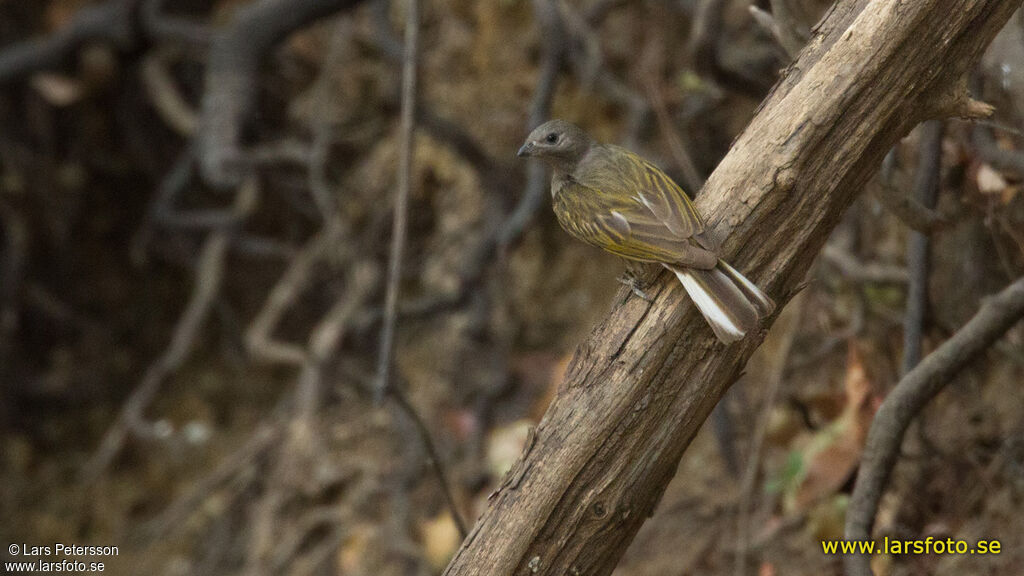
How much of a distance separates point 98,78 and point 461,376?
2534 mm

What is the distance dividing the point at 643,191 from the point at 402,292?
3.42 metres

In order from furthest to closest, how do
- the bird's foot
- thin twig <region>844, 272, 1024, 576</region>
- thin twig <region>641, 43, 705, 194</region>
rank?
thin twig <region>641, 43, 705, 194</region> < thin twig <region>844, 272, 1024, 576</region> < the bird's foot

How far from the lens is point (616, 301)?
78.9 inches

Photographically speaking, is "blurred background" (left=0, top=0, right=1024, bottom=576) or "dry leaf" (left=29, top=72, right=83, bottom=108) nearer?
"blurred background" (left=0, top=0, right=1024, bottom=576)

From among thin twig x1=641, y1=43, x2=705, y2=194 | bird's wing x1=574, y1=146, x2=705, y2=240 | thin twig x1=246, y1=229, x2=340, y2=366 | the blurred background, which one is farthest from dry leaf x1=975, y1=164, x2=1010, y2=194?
thin twig x1=246, y1=229, x2=340, y2=366

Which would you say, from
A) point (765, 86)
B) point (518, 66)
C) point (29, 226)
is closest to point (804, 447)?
point (765, 86)

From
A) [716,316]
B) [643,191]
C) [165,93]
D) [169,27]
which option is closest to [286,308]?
[165,93]

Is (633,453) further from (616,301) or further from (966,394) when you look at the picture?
(966,394)

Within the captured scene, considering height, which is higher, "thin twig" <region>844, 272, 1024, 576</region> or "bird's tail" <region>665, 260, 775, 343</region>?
"bird's tail" <region>665, 260, 775, 343</region>

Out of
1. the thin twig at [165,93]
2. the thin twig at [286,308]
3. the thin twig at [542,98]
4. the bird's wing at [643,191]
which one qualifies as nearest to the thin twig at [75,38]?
the thin twig at [165,93]

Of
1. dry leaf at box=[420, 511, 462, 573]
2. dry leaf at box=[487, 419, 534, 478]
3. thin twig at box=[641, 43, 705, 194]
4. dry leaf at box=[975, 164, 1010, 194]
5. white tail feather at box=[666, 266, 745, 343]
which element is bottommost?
white tail feather at box=[666, 266, 745, 343]

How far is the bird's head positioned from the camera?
2.81m

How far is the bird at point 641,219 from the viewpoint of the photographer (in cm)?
185

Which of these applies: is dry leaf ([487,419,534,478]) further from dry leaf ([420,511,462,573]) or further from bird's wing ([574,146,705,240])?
bird's wing ([574,146,705,240])
